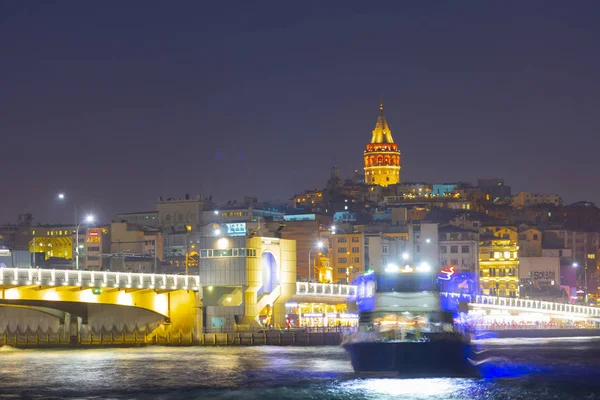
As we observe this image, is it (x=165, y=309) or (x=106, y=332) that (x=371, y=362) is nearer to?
(x=165, y=309)

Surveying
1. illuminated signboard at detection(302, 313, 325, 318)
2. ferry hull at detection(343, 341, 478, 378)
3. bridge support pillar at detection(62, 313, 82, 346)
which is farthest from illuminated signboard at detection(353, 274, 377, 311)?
illuminated signboard at detection(302, 313, 325, 318)

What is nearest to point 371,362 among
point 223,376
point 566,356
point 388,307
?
point 388,307

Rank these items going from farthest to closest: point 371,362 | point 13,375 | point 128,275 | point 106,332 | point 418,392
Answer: point 106,332 → point 128,275 → point 13,375 → point 371,362 → point 418,392

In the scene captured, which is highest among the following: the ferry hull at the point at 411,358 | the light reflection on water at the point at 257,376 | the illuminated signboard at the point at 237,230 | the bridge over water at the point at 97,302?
the illuminated signboard at the point at 237,230

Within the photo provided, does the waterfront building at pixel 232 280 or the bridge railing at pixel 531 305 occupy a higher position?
the waterfront building at pixel 232 280

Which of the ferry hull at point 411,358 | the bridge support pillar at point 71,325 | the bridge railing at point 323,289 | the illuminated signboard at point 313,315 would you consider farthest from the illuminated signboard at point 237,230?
the ferry hull at point 411,358

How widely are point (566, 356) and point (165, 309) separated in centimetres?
4027

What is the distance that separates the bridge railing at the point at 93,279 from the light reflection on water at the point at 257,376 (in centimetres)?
651

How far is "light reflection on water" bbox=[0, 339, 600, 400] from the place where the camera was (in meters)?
81.1

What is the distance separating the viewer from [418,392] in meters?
79.2

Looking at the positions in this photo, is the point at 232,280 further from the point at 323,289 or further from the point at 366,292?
the point at 366,292

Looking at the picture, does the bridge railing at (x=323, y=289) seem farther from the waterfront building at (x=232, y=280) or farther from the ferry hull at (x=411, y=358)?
the ferry hull at (x=411, y=358)

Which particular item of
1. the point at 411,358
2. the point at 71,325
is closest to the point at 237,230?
the point at 71,325

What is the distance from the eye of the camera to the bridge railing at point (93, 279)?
4454 inches
